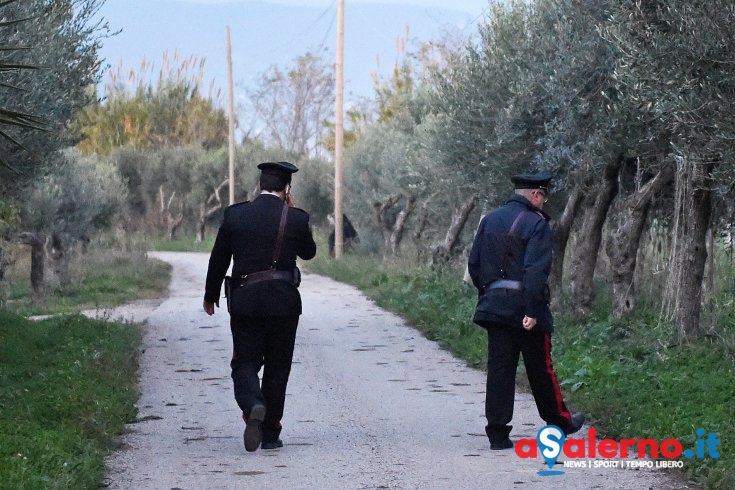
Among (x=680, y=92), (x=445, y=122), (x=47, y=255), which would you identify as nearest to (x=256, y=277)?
(x=680, y=92)

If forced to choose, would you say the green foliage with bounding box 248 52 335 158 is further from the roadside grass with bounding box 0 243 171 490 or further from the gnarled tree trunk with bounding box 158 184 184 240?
the roadside grass with bounding box 0 243 171 490

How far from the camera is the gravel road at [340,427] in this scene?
291 inches

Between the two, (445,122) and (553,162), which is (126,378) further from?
(445,122)

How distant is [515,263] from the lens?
8.30 m

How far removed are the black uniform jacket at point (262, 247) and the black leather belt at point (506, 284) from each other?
124cm

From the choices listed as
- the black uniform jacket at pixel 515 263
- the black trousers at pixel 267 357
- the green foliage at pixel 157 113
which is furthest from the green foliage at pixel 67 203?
the green foliage at pixel 157 113

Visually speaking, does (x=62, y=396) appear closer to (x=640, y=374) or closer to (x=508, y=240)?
(x=508, y=240)

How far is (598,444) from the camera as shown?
848cm

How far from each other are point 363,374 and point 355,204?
74.7 ft

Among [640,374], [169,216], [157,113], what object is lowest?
Result: [640,374]

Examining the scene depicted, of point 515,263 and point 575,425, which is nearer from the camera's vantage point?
point 515,263

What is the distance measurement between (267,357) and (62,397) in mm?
2001

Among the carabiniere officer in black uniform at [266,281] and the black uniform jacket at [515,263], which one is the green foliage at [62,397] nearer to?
the carabiniere officer in black uniform at [266,281]

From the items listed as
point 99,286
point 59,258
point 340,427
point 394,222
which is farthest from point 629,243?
point 394,222
